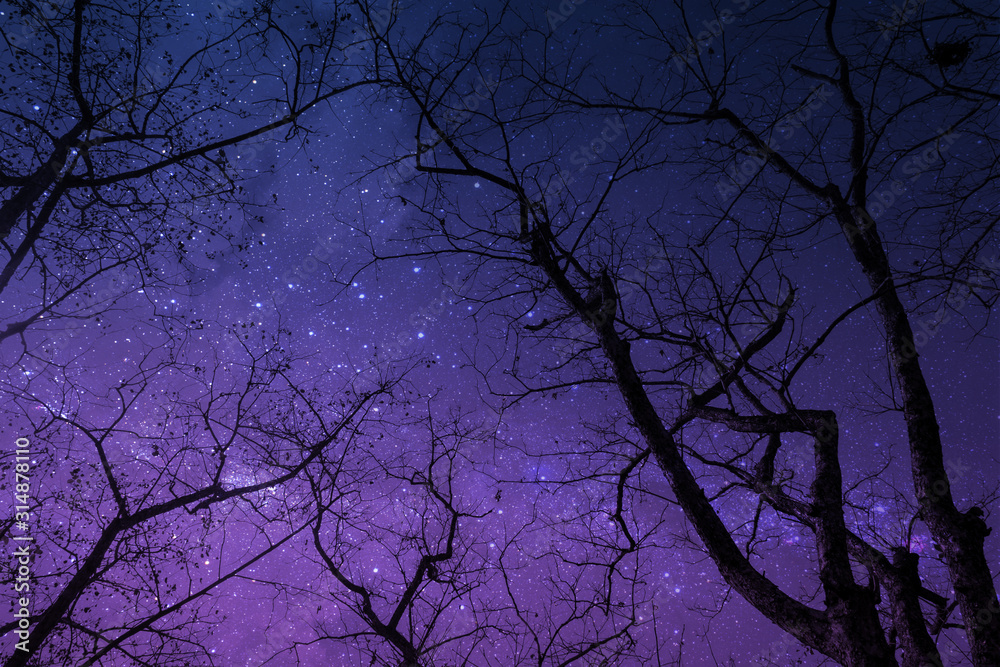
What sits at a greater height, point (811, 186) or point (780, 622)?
point (811, 186)

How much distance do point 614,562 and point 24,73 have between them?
7361 millimetres

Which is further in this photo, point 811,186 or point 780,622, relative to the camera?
point 811,186

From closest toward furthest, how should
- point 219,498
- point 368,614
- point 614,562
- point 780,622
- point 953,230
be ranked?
point 780,622
point 953,230
point 614,562
point 219,498
point 368,614

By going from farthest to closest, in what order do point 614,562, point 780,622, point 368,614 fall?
point 368,614 < point 614,562 < point 780,622

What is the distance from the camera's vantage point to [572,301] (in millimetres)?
5145

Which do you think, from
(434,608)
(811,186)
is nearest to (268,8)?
(811,186)

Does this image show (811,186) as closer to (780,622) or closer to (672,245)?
(672,245)

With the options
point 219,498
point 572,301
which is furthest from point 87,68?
point 572,301

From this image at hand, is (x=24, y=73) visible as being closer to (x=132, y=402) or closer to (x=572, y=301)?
(x=132, y=402)

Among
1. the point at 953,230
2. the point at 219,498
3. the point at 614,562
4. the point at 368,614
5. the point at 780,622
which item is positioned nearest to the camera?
the point at 780,622

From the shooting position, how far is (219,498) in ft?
17.8

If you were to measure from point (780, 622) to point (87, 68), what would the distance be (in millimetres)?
7476

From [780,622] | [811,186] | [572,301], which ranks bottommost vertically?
[780,622]

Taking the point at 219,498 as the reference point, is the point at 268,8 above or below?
above
